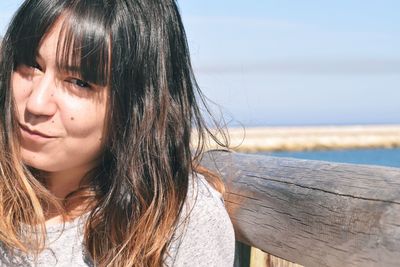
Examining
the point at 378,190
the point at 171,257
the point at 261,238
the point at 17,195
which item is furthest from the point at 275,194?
the point at 17,195

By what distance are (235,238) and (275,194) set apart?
12.4 inches

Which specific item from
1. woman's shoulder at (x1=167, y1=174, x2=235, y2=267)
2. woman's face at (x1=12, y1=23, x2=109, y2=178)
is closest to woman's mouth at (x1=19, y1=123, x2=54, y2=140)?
woman's face at (x1=12, y1=23, x2=109, y2=178)

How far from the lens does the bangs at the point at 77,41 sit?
5.61 ft

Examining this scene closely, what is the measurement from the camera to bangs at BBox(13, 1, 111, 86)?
5.61 feet

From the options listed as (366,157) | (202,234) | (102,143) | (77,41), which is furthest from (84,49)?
(366,157)

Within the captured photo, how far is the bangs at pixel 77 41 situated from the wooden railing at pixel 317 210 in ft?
1.53

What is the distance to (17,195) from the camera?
6.01ft

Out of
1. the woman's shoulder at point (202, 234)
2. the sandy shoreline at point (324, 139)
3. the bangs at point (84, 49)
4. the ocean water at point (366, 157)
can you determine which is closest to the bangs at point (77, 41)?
the bangs at point (84, 49)

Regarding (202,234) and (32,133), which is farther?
(202,234)

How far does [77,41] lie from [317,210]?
64 cm

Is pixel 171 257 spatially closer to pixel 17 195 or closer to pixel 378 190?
pixel 17 195

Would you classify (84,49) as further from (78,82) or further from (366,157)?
A: (366,157)

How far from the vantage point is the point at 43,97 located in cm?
168

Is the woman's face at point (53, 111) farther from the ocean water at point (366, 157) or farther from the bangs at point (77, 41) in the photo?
the ocean water at point (366, 157)
